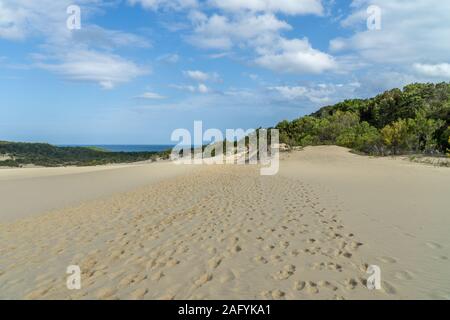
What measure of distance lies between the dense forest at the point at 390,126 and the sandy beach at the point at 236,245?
15.1m

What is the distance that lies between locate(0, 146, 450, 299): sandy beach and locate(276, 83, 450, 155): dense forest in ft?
49.7

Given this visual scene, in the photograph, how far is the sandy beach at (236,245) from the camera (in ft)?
14.9

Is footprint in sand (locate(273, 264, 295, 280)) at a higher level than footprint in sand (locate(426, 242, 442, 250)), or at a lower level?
lower

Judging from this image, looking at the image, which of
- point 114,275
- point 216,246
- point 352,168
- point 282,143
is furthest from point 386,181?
point 282,143

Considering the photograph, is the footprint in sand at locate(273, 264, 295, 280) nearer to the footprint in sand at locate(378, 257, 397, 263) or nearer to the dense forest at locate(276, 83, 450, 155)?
the footprint in sand at locate(378, 257, 397, 263)

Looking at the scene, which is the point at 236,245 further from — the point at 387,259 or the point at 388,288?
the point at 388,288

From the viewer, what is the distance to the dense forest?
26.2 metres

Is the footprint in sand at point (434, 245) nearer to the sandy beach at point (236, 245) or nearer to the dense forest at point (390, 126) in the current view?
the sandy beach at point (236, 245)

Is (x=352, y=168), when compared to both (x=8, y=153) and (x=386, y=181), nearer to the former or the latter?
(x=386, y=181)

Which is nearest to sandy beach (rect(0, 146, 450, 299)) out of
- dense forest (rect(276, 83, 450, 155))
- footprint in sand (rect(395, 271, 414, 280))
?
footprint in sand (rect(395, 271, 414, 280))

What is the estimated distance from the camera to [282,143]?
128ft
